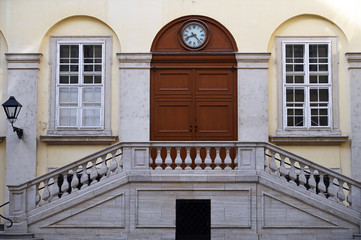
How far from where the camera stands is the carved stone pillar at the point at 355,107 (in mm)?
16453

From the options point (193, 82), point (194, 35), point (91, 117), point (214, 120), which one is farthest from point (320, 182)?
point (91, 117)

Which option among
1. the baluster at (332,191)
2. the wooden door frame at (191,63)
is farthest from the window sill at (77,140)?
the baluster at (332,191)

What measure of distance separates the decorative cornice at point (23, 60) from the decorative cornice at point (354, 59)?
8.18m

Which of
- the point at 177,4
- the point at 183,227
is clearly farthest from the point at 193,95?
the point at 183,227

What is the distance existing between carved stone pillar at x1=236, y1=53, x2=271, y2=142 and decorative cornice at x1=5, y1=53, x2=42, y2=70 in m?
5.38

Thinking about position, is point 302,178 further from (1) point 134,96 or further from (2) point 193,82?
(1) point 134,96

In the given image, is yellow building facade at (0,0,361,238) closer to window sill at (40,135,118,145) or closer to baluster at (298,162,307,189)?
window sill at (40,135,118,145)

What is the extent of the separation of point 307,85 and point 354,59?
4.55 ft

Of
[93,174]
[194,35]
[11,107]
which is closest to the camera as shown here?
[93,174]

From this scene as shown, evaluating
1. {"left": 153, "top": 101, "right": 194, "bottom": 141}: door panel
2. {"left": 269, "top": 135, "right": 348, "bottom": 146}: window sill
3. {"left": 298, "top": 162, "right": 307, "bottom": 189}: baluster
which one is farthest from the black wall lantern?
{"left": 298, "top": 162, "right": 307, "bottom": 189}: baluster

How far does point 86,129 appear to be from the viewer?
55.3ft

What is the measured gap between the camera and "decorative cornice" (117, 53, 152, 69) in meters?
16.8

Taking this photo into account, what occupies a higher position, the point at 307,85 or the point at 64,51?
the point at 64,51

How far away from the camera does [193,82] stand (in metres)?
17.0
